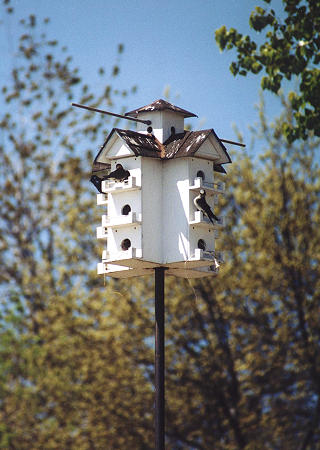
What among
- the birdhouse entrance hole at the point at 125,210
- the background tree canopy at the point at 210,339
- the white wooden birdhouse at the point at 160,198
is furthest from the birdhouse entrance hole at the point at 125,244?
the background tree canopy at the point at 210,339

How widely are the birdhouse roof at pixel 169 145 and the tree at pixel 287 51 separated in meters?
0.58

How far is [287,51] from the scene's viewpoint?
6898 mm

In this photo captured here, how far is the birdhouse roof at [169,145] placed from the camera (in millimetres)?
6535

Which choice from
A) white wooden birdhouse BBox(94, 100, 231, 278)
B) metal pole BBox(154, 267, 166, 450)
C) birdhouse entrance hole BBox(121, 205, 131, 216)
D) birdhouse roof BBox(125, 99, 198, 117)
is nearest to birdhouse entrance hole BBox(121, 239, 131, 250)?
white wooden birdhouse BBox(94, 100, 231, 278)

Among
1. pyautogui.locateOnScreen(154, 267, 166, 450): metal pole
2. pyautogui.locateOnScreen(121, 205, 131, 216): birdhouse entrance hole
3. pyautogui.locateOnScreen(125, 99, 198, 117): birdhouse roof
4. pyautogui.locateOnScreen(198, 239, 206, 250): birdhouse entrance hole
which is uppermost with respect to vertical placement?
pyautogui.locateOnScreen(125, 99, 198, 117): birdhouse roof

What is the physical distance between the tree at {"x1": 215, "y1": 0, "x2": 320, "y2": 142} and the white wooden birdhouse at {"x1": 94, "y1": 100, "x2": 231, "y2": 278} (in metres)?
0.66

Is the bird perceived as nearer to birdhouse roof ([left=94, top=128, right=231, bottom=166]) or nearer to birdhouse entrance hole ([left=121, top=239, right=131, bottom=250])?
birdhouse roof ([left=94, top=128, right=231, bottom=166])

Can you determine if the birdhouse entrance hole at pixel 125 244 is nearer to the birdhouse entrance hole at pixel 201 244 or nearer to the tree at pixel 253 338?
the birdhouse entrance hole at pixel 201 244

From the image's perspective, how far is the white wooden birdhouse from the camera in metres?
6.43

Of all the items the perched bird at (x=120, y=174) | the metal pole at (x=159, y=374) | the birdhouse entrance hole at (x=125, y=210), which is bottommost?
the metal pole at (x=159, y=374)

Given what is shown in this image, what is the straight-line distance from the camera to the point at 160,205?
21.7ft

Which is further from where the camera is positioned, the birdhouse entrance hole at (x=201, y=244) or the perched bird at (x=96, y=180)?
the perched bird at (x=96, y=180)

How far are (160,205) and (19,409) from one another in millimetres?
4953

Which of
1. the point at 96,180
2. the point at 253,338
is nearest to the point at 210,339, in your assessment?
the point at 253,338
